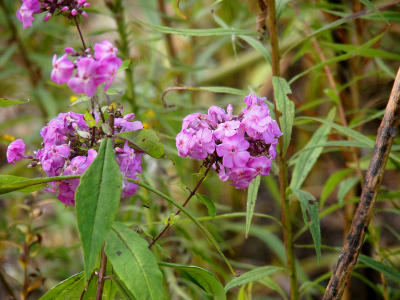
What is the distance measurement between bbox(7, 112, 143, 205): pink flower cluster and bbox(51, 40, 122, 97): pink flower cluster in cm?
7

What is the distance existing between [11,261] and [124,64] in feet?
4.43

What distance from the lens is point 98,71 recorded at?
41 centimetres

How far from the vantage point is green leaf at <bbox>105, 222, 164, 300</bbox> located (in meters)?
0.37

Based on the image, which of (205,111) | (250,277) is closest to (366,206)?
(250,277)

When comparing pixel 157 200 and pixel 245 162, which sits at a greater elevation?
pixel 245 162

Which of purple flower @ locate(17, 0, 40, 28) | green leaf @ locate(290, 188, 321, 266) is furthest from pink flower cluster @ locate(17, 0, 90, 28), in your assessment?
green leaf @ locate(290, 188, 321, 266)

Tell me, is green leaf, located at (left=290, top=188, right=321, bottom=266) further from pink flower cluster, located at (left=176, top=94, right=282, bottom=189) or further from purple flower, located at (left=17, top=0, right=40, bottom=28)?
purple flower, located at (left=17, top=0, right=40, bottom=28)

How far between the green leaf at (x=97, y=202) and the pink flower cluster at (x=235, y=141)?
11 cm

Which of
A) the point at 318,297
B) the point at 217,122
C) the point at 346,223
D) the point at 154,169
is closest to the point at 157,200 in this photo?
the point at 154,169

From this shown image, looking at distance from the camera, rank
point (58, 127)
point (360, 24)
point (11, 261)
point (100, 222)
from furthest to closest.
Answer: point (11, 261) → point (360, 24) → point (58, 127) → point (100, 222)

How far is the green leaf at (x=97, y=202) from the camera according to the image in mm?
343

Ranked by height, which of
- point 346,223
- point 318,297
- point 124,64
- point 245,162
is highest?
point 124,64

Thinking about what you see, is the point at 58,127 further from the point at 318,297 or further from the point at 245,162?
the point at 318,297

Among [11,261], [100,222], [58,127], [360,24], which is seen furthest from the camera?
[11,261]
